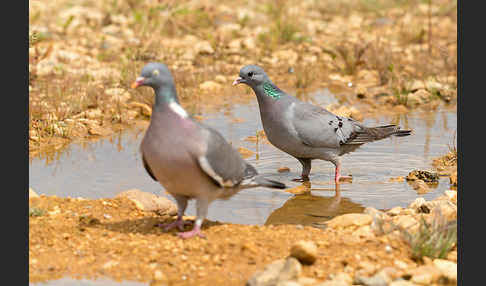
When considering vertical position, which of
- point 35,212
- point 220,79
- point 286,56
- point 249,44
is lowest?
point 35,212

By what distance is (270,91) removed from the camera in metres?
7.38

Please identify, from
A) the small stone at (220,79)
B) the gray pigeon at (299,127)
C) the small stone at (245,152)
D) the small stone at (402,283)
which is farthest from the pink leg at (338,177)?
the small stone at (220,79)

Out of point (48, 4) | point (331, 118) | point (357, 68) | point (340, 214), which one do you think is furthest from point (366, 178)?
point (48, 4)

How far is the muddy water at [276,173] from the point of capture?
660cm

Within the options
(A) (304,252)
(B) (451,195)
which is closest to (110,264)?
(A) (304,252)

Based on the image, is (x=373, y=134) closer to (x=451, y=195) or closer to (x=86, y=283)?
(x=451, y=195)

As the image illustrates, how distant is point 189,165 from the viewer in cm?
503

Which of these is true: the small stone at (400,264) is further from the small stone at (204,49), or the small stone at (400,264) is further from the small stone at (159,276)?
the small stone at (204,49)

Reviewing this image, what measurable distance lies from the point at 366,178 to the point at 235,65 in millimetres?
4812

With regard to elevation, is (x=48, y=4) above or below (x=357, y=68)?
A: above

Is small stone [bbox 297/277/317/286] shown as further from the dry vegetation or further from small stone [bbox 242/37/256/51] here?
small stone [bbox 242/37/256/51]

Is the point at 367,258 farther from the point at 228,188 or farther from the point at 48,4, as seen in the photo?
the point at 48,4

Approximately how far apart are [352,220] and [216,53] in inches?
277

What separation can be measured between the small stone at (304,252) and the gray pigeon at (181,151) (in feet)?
2.52
